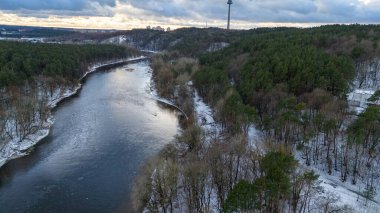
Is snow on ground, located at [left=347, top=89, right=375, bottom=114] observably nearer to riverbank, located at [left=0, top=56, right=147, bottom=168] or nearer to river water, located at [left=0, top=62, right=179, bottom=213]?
river water, located at [left=0, top=62, right=179, bottom=213]

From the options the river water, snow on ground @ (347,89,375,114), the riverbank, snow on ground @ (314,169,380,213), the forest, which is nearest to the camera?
the forest

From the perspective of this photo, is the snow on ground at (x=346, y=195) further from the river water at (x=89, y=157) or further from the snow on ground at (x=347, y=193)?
the river water at (x=89, y=157)

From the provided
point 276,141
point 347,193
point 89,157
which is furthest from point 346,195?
point 89,157

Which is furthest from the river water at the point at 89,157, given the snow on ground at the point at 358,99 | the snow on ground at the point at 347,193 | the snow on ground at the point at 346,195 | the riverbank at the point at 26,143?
the snow on ground at the point at 358,99

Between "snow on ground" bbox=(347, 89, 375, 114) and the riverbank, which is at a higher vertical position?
"snow on ground" bbox=(347, 89, 375, 114)

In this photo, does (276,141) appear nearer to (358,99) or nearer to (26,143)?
(358,99)

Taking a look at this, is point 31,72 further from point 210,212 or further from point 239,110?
point 210,212

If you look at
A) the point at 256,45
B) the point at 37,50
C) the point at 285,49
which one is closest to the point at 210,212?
the point at 285,49

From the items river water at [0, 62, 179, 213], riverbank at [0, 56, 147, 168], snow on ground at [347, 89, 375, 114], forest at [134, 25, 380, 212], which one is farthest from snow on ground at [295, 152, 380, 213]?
riverbank at [0, 56, 147, 168]
